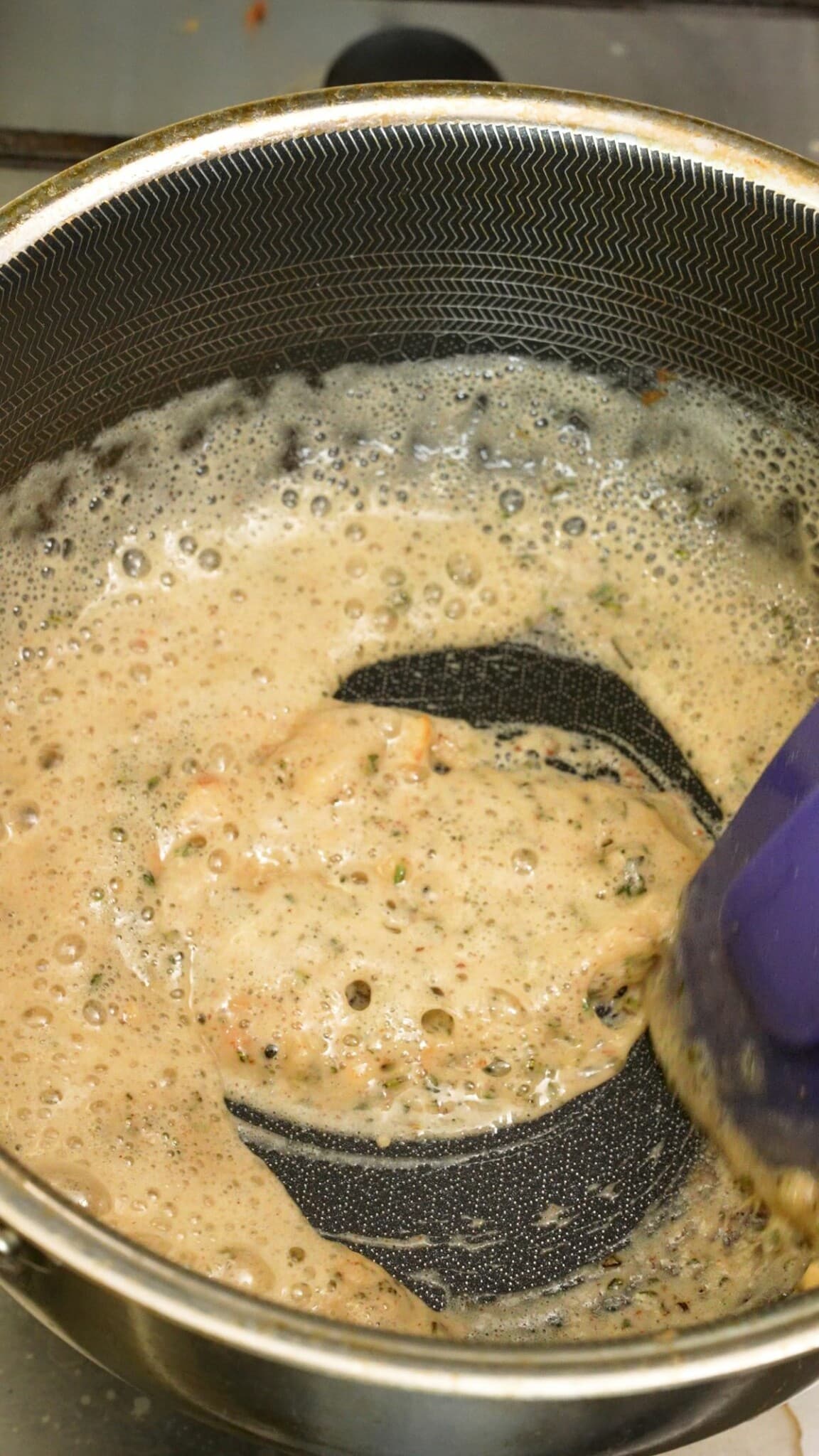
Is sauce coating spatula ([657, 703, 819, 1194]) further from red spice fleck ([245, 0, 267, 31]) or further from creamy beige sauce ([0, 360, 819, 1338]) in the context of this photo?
red spice fleck ([245, 0, 267, 31])

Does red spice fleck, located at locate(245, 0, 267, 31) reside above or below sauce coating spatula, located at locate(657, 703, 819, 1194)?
above

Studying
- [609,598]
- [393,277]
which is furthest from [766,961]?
[393,277]

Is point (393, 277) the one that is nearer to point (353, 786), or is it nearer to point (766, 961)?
point (353, 786)

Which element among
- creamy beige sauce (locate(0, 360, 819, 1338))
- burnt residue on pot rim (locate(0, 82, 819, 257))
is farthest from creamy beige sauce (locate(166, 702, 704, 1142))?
burnt residue on pot rim (locate(0, 82, 819, 257))

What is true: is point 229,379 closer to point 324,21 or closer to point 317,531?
point 317,531

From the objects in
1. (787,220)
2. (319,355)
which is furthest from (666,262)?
(319,355)

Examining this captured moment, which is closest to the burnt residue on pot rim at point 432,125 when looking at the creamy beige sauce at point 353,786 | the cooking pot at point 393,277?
the cooking pot at point 393,277
